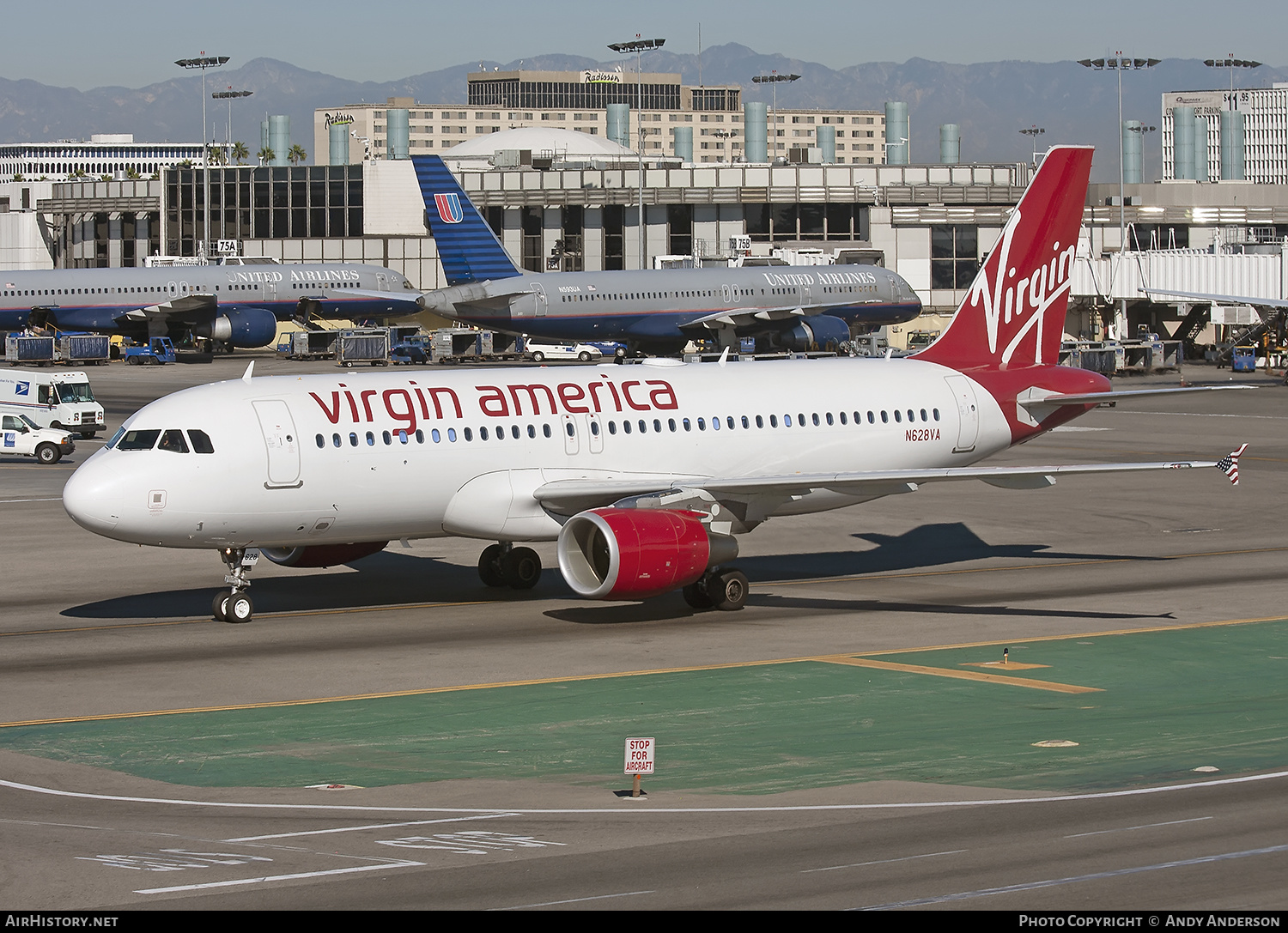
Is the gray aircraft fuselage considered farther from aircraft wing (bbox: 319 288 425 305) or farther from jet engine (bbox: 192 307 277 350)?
aircraft wing (bbox: 319 288 425 305)

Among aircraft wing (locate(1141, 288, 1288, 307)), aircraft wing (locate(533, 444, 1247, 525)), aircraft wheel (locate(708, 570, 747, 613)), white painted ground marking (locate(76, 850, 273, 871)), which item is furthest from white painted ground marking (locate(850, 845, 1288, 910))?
aircraft wing (locate(1141, 288, 1288, 307))

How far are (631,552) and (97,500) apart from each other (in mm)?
9596

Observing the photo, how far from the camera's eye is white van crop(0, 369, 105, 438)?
226ft

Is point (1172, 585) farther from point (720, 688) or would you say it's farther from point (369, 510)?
point (369, 510)

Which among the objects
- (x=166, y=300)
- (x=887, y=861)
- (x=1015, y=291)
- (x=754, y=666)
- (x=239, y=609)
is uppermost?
(x=166, y=300)

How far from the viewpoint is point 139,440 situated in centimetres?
3153

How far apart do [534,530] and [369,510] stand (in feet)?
11.0

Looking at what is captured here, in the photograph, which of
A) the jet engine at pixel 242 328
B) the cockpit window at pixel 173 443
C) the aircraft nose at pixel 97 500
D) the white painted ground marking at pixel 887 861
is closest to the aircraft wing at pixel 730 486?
the cockpit window at pixel 173 443

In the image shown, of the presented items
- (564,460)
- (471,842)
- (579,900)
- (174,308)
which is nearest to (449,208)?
(174,308)

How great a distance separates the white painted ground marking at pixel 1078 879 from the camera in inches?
592

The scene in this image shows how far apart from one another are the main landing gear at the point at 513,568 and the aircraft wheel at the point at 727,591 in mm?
4459

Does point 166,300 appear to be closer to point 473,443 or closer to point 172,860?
point 473,443

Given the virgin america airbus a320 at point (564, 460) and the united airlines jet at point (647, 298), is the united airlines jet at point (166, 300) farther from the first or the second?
the virgin america airbus a320 at point (564, 460)

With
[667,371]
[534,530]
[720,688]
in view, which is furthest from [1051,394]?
[720,688]
